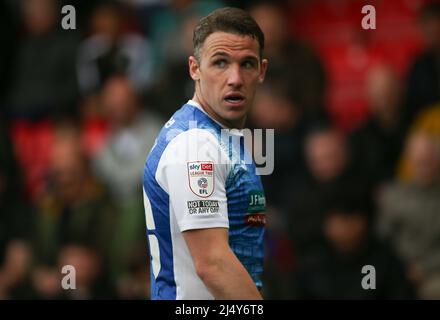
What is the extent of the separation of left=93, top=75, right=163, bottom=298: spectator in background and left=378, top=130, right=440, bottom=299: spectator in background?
2.48 m

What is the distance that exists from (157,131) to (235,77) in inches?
216

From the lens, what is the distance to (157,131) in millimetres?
11297

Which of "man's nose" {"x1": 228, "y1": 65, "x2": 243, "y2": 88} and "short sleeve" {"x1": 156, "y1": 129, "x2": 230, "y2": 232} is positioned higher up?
"man's nose" {"x1": 228, "y1": 65, "x2": 243, "y2": 88}

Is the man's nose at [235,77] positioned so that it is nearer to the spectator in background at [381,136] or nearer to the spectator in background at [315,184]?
the spectator in background at [315,184]

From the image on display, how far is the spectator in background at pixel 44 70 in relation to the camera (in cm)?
1229

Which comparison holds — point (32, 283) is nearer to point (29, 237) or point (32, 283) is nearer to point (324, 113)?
point (29, 237)

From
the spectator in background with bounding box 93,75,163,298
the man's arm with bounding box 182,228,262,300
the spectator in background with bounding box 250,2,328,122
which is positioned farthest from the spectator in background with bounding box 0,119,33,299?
the man's arm with bounding box 182,228,262,300

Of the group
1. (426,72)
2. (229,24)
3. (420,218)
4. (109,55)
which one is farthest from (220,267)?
(109,55)

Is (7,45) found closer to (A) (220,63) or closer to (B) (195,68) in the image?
(B) (195,68)

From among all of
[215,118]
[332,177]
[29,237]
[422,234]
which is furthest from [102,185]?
[215,118]

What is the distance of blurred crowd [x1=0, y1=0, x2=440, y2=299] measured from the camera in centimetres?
998

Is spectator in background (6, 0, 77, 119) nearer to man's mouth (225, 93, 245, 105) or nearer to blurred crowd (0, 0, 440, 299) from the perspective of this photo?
blurred crowd (0, 0, 440, 299)

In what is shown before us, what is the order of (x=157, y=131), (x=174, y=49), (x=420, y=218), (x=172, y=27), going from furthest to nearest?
(x=172, y=27) → (x=174, y=49) → (x=157, y=131) → (x=420, y=218)

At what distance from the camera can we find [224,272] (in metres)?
5.38
